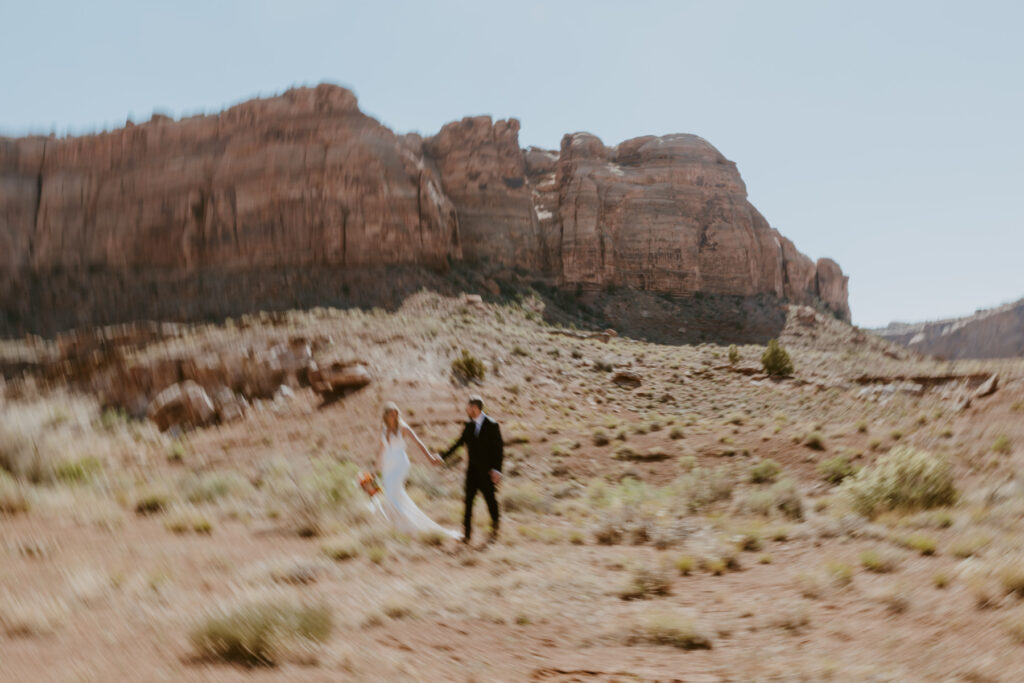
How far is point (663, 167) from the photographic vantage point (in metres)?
47.2

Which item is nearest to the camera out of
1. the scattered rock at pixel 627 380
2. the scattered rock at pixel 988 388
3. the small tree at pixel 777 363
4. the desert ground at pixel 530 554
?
the desert ground at pixel 530 554

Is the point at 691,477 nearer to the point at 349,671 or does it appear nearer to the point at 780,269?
the point at 349,671

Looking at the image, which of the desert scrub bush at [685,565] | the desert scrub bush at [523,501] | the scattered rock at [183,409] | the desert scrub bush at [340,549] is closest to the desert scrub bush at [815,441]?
the desert scrub bush at [523,501]

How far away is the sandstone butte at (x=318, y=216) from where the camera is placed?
3272cm

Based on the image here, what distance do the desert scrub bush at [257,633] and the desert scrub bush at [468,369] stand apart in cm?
1670

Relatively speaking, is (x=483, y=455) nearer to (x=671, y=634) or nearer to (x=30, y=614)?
(x=671, y=634)

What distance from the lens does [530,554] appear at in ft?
22.8

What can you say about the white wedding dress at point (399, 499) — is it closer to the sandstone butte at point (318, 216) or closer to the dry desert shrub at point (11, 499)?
the dry desert shrub at point (11, 499)

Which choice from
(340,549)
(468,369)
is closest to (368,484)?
(340,549)

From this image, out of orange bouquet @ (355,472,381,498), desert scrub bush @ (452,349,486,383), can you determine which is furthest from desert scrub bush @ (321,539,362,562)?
desert scrub bush @ (452,349,486,383)

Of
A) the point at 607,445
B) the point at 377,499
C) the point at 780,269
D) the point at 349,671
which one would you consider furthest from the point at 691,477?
the point at 780,269

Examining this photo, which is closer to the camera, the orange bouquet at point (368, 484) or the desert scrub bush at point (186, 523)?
the desert scrub bush at point (186, 523)

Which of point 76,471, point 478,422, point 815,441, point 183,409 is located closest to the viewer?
point 76,471

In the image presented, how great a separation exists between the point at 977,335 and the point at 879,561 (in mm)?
98801
